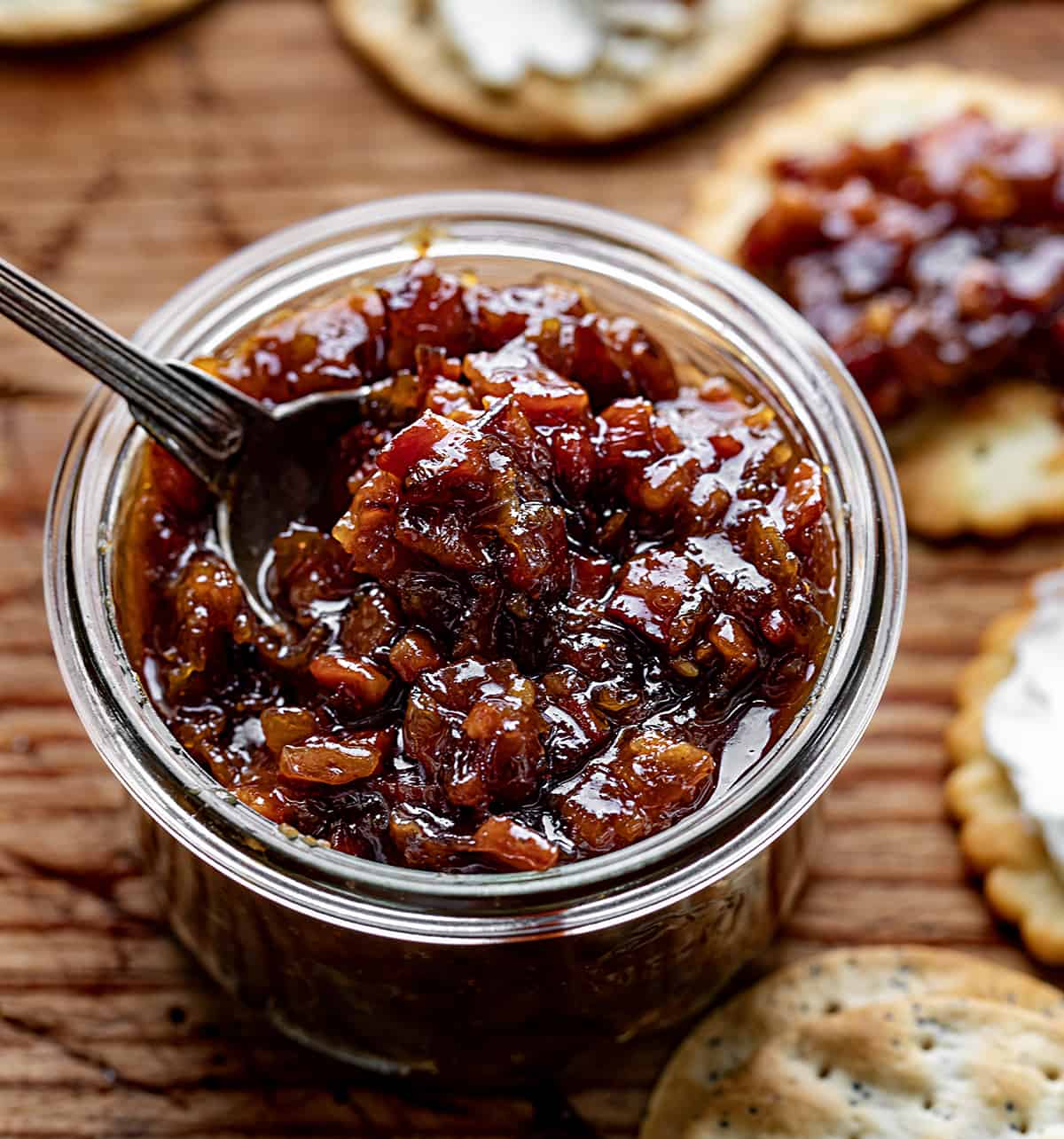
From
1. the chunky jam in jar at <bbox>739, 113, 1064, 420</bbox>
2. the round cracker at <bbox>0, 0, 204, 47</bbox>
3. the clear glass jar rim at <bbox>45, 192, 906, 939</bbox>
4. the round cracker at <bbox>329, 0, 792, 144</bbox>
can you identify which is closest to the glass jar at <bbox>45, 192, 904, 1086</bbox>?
the clear glass jar rim at <bbox>45, 192, 906, 939</bbox>

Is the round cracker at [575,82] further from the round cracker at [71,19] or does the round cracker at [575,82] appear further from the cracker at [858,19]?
the round cracker at [71,19]

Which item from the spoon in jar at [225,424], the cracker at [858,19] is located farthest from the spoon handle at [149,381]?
the cracker at [858,19]

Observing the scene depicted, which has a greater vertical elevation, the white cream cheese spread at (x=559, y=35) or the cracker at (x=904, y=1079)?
the white cream cheese spread at (x=559, y=35)

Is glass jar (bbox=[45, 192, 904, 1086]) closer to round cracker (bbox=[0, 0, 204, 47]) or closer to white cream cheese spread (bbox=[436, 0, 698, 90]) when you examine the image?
white cream cheese spread (bbox=[436, 0, 698, 90])

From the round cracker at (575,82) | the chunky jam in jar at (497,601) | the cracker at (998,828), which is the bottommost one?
the cracker at (998,828)

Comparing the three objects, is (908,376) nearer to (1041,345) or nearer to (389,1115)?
(1041,345)
